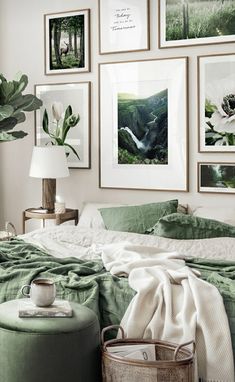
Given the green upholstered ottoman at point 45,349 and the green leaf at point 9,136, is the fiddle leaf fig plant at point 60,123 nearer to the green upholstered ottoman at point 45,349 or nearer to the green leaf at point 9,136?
the green leaf at point 9,136

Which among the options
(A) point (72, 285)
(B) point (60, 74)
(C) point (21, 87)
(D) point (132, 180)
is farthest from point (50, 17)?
(A) point (72, 285)

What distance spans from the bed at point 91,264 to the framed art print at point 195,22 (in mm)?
1646

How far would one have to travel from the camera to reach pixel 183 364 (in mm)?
2373

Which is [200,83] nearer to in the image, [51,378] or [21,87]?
[21,87]

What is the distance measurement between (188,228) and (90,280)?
1.61 meters

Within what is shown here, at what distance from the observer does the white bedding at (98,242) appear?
12.4 ft

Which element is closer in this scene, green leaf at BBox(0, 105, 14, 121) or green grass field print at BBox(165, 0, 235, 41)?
green leaf at BBox(0, 105, 14, 121)

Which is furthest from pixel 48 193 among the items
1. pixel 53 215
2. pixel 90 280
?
pixel 90 280

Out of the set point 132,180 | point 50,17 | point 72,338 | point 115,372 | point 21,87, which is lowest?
point 115,372

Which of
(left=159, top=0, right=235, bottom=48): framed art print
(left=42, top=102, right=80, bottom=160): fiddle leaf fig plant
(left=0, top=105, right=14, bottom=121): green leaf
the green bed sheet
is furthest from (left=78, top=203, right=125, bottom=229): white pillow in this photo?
the green bed sheet

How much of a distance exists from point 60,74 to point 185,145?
1447 mm

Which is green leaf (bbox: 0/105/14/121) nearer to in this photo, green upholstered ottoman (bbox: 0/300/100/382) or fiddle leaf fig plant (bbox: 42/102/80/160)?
fiddle leaf fig plant (bbox: 42/102/80/160)

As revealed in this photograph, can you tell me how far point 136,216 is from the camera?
189 inches

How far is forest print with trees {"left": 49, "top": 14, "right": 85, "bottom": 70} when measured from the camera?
18.3 ft
